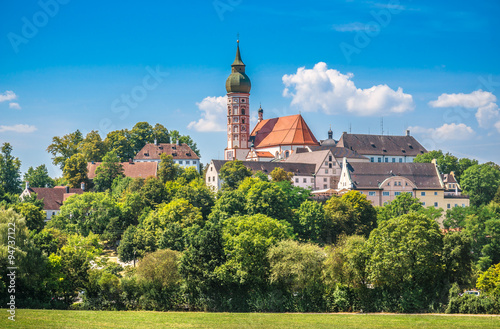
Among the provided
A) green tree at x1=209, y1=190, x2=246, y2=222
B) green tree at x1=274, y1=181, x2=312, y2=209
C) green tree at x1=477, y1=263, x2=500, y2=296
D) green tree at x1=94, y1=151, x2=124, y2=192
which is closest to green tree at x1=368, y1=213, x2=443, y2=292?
green tree at x1=477, y1=263, x2=500, y2=296

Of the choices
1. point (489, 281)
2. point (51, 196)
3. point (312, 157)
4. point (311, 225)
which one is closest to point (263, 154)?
point (312, 157)

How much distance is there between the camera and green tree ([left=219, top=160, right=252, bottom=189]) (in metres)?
83.4

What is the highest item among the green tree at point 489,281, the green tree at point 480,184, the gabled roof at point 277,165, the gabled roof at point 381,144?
the gabled roof at point 381,144

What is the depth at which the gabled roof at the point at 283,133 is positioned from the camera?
4385 inches

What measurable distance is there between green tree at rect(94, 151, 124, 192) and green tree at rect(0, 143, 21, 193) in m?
9.51

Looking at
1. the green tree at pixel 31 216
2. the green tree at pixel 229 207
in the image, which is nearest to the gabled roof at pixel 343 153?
the green tree at pixel 229 207

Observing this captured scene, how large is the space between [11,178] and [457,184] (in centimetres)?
5723

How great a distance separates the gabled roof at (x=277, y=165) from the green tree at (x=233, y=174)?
337cm

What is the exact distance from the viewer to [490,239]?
194 feet

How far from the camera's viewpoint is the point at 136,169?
94375mm

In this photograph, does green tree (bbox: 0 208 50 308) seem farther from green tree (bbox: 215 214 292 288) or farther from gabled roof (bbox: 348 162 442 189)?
gabled roof (bbox: 348 162 442 189)

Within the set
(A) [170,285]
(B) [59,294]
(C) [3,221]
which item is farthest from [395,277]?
(C) [3,221]

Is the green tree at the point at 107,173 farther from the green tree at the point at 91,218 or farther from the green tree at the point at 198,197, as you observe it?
the green tree at the point at 198,197

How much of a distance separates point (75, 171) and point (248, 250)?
5109 cm
